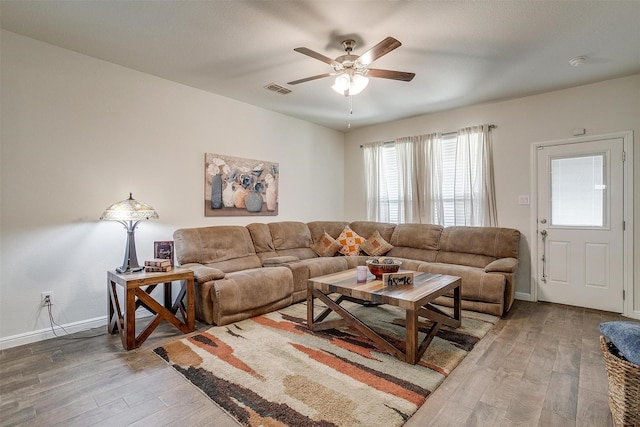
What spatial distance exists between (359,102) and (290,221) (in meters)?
2.08

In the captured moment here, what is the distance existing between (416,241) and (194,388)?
3592mm

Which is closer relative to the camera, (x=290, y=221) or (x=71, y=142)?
(x=71, y=142)

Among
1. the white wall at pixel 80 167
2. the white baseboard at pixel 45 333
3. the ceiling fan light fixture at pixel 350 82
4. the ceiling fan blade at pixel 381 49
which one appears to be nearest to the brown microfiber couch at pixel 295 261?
the white wall at pixel 80 167

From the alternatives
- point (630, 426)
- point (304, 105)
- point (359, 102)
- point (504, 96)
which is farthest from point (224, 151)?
point (630, 426)

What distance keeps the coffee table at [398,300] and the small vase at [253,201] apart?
192 cm

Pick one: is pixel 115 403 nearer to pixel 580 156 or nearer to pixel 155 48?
pixel 155 48

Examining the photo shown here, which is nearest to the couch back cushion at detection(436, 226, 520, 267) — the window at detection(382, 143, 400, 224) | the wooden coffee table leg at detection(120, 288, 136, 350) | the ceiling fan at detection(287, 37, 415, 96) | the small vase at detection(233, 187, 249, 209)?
the window at detection(382, 143, 400, 224)

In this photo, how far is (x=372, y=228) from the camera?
17.3 feet

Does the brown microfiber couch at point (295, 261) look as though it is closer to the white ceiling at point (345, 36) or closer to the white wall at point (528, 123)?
the white wall at point (528, 123)

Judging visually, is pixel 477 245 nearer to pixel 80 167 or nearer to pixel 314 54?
pixel 314 54

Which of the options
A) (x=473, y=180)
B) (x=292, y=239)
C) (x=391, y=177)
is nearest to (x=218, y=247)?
(x=292, y=239)

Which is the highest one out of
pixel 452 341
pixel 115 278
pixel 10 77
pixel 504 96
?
pixel 504 96

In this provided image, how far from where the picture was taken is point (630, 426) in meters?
1.58

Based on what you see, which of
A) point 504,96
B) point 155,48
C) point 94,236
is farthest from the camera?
point 504,96
